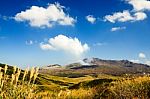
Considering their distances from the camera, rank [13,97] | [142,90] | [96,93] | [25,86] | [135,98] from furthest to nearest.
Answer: [96,93], [142,90], [135,98], [25,86], [13,97]

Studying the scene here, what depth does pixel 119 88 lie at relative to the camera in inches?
606

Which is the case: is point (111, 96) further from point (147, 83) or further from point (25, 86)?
point (25, 86)

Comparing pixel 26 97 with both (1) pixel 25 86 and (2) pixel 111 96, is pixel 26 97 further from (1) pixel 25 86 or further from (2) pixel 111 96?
(2) pixel 111 96

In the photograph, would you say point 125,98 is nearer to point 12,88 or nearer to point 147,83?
point 147,83

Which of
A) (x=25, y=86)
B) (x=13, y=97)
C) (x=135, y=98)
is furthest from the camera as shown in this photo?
(x=135, y=98)

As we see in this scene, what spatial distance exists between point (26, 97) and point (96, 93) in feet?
27.0

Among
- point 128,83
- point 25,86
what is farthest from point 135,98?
point 25,86

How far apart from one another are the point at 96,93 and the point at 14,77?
27.9 feet

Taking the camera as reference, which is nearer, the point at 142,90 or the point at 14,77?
the point at 14,77

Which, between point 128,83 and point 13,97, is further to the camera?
point 128,83

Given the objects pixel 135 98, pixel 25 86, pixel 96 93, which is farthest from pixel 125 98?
pixel 25 86

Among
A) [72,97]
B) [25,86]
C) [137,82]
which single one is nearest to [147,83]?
[137,82]

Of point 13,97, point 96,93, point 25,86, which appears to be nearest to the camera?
point 13,97

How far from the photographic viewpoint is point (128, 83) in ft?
51.2
